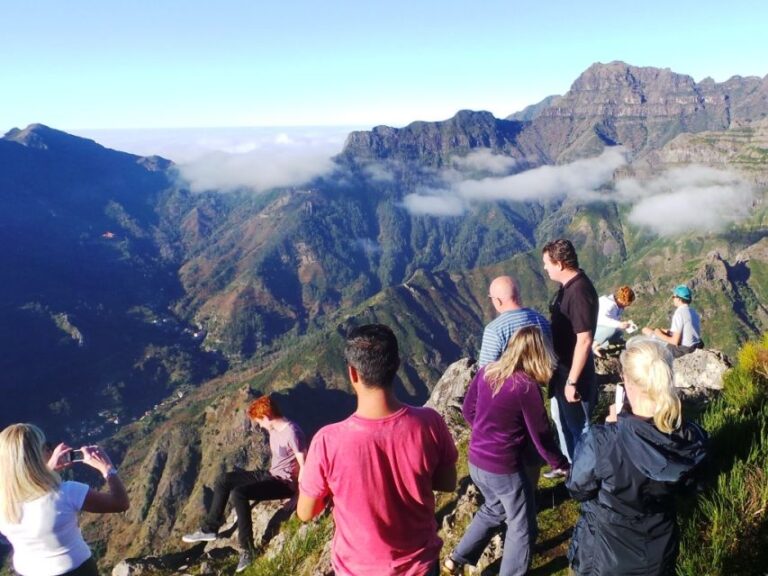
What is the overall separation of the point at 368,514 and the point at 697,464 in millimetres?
3297

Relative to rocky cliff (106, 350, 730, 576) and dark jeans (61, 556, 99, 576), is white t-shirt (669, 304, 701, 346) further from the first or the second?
dark jeans (61, 556, 99, 576)

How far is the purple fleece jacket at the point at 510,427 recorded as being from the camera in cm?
659

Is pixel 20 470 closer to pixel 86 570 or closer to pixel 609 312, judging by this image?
pixel 86 570

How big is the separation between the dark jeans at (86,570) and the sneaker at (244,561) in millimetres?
3891

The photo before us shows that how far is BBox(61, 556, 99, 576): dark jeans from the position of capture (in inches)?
263

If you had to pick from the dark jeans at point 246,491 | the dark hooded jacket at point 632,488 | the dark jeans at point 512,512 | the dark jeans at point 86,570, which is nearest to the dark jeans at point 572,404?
the dark jeans at point 512,512

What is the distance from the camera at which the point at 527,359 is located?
21.7 ft

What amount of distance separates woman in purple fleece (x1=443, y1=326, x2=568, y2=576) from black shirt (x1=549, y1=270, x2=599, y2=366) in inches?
88.9

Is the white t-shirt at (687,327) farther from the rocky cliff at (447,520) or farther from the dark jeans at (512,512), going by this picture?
the dark jeans at (512,512)

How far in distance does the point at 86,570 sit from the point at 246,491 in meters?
4.27

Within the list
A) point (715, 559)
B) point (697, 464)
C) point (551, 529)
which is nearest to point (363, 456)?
point (697, 464)

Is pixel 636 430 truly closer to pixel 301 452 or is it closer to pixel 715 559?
pixel 715 559

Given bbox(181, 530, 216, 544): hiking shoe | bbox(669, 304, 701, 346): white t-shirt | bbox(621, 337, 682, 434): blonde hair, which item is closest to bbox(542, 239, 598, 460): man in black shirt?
bbox(621, 337, 682, 434): blonde hair

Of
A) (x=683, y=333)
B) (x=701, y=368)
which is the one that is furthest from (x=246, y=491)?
(x=683, y=333)
